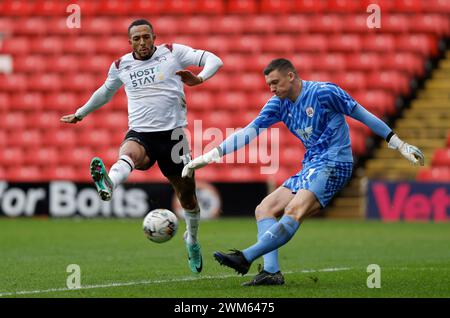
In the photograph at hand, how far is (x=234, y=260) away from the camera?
7504 mm

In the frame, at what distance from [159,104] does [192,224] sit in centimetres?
125

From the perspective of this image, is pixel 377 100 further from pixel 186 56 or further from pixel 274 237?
pixel 274 237

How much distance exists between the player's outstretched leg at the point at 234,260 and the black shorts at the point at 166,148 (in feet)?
7.05

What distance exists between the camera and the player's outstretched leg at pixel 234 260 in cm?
747

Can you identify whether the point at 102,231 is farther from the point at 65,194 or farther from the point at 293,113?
the point at 293,113

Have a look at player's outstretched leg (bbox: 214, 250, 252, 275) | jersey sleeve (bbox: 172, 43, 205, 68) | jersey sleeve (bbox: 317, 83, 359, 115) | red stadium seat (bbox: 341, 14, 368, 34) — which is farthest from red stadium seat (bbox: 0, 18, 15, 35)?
player's outstretched leg (bbox: 214, 250, 252, 275)

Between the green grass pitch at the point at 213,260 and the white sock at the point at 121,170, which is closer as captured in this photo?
the green grass pitch at the point at 213,260

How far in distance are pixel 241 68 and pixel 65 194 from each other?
5.06m

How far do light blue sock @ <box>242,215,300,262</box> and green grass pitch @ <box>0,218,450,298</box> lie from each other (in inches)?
12.7

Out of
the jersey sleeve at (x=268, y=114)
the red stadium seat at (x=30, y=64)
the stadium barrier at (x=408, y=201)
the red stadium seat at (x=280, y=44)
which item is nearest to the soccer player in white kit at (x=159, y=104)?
the jersey sleeve at (x=268, y=114)

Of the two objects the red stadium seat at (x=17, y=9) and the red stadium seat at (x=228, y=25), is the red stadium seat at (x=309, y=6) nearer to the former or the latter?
the red stadium seat at (x=228, y=25)

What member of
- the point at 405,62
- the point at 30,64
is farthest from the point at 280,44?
the point at 30,64

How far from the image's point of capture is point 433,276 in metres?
8.77

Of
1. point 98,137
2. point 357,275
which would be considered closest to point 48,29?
point 98,137
